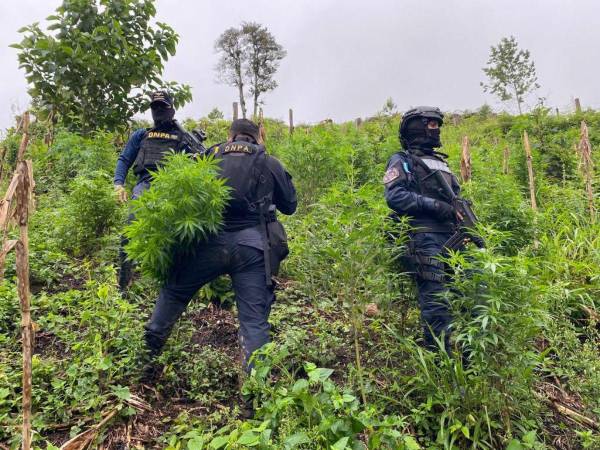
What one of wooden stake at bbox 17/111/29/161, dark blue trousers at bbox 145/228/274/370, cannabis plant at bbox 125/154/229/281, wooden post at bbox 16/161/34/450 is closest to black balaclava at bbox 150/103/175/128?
cannabis plant at bbox 125/154/229/281

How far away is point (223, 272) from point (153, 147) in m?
1.92

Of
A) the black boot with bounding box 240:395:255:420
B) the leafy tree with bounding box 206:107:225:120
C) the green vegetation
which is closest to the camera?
the green vegetation

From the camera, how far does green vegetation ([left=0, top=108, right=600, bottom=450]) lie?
2412 millimetres

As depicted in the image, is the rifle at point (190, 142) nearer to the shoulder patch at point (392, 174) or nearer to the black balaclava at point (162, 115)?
the black balaclava at point (162, 115)

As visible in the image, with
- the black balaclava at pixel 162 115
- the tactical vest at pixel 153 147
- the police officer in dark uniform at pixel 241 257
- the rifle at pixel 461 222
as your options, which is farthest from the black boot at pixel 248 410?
the black balaclava at pixel 162 115

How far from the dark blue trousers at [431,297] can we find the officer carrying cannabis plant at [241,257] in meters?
1.05

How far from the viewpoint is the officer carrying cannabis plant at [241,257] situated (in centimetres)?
305

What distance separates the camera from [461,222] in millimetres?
3350

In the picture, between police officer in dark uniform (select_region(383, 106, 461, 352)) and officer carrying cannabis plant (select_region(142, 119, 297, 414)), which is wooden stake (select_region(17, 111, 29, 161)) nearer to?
officer carrying cannabis plant (select_region(142, 119, 297, 414))

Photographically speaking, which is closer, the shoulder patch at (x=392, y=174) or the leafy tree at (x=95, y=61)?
the shoulder patch at (x=392, y=174)

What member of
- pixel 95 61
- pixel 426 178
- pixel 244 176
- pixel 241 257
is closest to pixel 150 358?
pixel 241 257

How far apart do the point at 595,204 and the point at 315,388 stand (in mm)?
4951

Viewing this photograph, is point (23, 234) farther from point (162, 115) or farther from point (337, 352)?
point (162, 115)

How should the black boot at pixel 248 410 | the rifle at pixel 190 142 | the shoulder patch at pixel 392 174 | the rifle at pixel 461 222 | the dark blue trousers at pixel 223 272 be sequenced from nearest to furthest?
the black boot at pixel 248 410 → the dark blue trousers at pixel 223 272 → the rifle at pixel 461 222 → the shoulder patch at pixel 392 174 → the rifle at pixel 190 142
